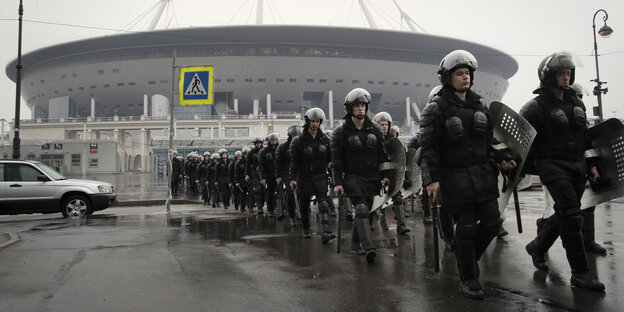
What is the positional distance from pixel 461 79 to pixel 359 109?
1.84m

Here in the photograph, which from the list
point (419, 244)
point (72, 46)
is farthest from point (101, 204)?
point (72, 46)

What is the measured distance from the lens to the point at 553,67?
4.22 meters

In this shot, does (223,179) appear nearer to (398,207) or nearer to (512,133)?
(398,207)

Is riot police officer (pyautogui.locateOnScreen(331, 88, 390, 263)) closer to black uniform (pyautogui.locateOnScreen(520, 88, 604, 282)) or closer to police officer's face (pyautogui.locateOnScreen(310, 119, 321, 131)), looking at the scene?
police officer's face (pyautogui.locateOnScreen(310, 119, 321, 131))

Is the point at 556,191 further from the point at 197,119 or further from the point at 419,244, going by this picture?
the point at 197,119

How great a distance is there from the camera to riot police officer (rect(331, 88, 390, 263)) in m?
5.67

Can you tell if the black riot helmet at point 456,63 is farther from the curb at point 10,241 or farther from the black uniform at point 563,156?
the curb at point 10,241

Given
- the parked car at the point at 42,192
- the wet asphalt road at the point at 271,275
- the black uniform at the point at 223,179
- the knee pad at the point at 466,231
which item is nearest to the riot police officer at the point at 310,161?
the wet asphalt road at the point at 271,275

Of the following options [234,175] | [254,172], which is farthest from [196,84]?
[254,172]

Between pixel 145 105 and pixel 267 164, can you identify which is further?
pixel 145 105

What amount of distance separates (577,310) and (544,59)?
2.36m

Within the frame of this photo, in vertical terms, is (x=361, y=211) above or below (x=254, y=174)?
below

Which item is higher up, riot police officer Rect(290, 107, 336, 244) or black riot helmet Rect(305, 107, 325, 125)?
black riot helmet Rect(305, 107, 325, 125)

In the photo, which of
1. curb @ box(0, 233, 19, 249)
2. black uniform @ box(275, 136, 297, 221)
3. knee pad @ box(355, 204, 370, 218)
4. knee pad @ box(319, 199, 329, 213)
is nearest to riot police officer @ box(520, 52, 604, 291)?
knee pad @ box(355, 204, 370, 218)
